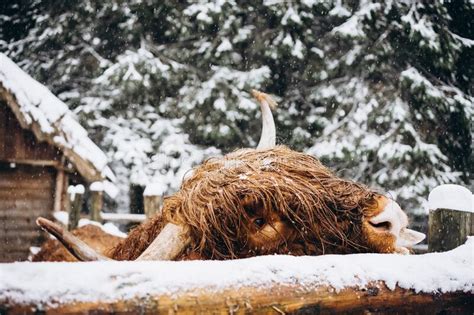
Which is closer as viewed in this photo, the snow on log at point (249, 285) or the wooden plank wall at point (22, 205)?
the snow on log at point (249, 285)

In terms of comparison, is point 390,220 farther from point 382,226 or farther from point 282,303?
point 282,303

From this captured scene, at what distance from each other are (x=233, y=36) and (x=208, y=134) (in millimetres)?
3091

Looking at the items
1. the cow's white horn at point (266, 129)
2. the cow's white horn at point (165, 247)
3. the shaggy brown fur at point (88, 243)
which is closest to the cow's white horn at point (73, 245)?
the cow's white horn at point (165, 247)

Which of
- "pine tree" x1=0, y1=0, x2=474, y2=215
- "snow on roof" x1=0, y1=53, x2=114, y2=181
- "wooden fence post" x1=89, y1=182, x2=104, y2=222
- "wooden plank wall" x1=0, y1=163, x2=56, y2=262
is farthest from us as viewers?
"pine tree" x1=0, y1=0, x2=474, y2=215

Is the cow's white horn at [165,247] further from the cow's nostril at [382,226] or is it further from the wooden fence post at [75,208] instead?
the wooden fence post at [75,208]

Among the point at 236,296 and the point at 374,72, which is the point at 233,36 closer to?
the point at 374,72

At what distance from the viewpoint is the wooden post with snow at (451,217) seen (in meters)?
2.17

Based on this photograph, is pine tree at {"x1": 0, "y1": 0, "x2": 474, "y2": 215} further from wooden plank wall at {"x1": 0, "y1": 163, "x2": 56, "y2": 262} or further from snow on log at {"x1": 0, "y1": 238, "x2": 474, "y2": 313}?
snow on log at {"x1": 0, "y1": 238, "x2": 474, "y2": 313}

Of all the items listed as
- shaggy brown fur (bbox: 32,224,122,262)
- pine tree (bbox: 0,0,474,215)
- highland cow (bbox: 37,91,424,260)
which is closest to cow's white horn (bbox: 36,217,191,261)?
highland cow (bbox: 37,91,424,260)

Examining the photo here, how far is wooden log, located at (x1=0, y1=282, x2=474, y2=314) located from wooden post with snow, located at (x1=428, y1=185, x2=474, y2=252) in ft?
2.26

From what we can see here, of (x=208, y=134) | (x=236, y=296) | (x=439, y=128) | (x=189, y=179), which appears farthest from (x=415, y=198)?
(x=236, y=296)

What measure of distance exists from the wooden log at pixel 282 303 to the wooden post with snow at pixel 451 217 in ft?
2.26

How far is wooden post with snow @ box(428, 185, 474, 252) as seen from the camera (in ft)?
7.13

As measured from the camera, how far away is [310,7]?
12.8 metres
